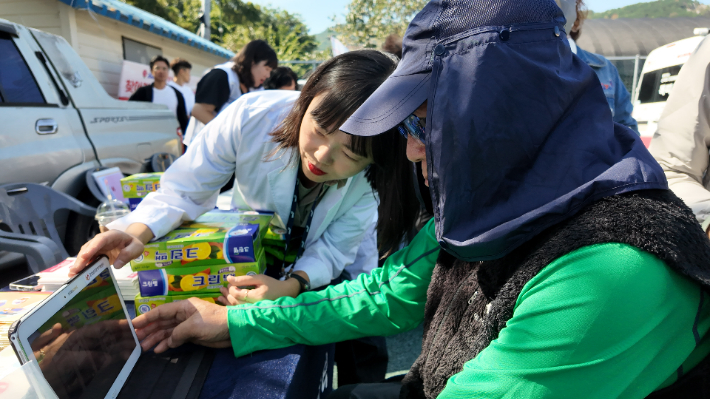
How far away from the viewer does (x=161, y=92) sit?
625 centimetres

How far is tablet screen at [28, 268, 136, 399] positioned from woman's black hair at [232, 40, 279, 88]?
3574 millimetres

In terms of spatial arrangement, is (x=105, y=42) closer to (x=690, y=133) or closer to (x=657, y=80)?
(x=690, y=133)

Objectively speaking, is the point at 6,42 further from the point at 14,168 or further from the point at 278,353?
the point at 278,353

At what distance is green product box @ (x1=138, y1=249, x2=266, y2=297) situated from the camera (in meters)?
1.37

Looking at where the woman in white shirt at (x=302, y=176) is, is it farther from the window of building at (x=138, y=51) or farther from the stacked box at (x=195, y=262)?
the window of building at (x=138, y=51)

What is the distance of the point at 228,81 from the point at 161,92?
2.57 m

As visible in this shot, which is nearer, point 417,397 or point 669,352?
point 669,352

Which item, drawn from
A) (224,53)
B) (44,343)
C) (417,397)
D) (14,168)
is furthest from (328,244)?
(224,53)

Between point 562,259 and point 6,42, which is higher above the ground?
point 6,42

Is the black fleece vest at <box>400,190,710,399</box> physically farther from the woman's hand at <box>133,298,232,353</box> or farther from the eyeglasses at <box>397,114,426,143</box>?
the woman's hand at <box>133,298,232,353</box>

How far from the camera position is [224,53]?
38.4 feet

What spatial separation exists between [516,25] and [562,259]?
0.41 metres

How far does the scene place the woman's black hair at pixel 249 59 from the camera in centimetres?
438

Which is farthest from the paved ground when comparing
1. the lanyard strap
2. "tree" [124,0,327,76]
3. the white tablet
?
"tree" [124,0,327,76]
